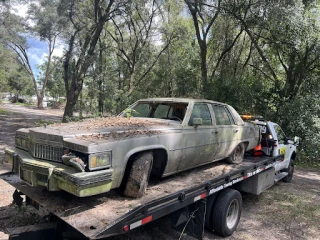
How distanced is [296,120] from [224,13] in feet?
23.0

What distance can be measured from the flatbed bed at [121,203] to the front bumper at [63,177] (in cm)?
27

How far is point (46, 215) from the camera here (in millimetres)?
3529

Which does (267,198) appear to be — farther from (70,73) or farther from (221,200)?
(70,73)

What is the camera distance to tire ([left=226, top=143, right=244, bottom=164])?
18.9ft

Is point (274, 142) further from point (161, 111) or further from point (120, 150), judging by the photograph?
point (120, 150)

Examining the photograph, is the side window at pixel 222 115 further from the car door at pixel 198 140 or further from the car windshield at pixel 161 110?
the car windshield at pixel 161 110

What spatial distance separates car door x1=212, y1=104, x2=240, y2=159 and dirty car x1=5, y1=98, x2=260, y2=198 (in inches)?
1.7

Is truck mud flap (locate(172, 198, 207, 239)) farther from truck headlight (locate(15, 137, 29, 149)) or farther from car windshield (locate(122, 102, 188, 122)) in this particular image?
truck headlight (locate(15, 137, 29, 149))

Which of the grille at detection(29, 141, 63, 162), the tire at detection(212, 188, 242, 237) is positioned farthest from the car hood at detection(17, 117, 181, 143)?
the tire at detection(212, 188, 242, 237)

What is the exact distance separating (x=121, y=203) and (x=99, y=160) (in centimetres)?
66

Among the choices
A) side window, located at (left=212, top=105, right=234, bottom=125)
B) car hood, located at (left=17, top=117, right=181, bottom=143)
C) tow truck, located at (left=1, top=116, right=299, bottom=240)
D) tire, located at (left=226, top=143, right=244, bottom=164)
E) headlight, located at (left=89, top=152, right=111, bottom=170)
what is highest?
side window, located at (left=212, top=105, right=234, bottom=125)

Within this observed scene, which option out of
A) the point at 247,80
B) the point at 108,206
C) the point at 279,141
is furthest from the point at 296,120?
the point at 108,206

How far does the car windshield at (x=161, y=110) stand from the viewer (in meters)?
4.95

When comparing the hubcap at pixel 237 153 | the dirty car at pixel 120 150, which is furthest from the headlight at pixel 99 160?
the hubcap at pixel 237 153
